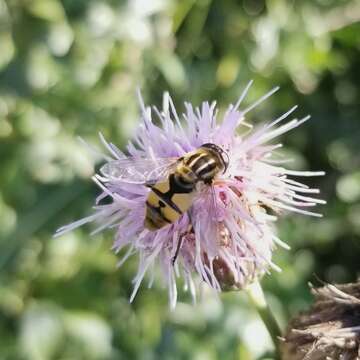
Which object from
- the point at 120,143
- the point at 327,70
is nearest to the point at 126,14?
the point at 120,143

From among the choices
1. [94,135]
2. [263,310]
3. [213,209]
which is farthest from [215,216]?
[94,135]

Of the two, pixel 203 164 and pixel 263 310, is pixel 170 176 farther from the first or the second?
pixel 263 310

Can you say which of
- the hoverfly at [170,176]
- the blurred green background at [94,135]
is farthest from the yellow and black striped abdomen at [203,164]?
the blurred green background at [94,135]

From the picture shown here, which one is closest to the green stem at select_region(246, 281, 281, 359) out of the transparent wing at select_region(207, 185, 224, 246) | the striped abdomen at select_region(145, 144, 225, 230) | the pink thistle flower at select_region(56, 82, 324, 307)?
the pink thistle flower at select_region(56, 82, 324, 307)

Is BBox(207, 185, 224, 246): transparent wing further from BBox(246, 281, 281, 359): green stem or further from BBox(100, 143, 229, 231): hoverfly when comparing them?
BBox(246, 281, 281, 359): green stem

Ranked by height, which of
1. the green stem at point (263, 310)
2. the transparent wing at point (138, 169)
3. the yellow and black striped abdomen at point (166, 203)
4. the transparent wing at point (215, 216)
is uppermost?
the transparent wing at point (138, 169)

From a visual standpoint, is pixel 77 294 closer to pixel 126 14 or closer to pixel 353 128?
pixel 126 14

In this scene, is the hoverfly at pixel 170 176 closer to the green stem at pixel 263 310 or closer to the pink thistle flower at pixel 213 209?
the pink thistle flower at pixel 213 209
